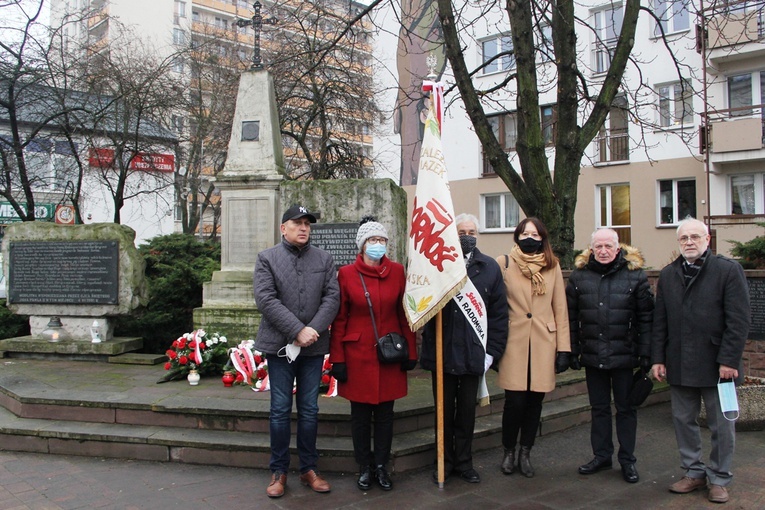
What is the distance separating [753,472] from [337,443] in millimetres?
3140

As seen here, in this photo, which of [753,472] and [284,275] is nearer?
[284,275]

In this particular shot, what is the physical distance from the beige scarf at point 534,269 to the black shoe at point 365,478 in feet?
5.67

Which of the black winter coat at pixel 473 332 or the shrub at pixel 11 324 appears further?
the shrub at pixel 11 324

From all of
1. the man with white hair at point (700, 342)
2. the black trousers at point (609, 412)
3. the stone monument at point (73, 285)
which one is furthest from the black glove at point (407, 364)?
the stone monument at point (73, 285)

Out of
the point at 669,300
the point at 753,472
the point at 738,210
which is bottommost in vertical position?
the point at 753,472

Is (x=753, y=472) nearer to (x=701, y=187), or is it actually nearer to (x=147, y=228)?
(x=701, y=187)

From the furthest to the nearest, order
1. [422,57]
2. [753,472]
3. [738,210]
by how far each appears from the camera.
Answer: [422,57] → [738,210] → [753,472]

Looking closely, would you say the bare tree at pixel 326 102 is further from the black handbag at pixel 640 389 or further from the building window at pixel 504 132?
the black handbag at pixel 640 389

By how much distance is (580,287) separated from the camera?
451 cm

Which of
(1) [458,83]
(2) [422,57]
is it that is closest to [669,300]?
(1) [458,83]

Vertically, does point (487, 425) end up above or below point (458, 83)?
below

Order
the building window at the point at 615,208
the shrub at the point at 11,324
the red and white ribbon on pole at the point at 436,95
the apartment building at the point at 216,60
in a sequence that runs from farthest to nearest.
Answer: the building window at the point at 615,208 → the apartment building at the point at 216,60 → the shrub at the point at 11,324 → the red and white ribbon on pole at the point at 436,95

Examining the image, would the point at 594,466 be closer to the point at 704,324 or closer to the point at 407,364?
the point at 704,324

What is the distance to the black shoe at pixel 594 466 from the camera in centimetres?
454
